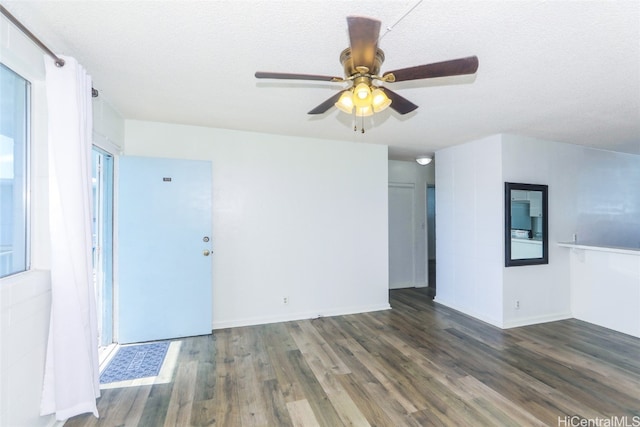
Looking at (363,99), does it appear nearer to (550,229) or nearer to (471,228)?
(471,228)

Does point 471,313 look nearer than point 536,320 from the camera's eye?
No

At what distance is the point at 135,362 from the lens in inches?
110

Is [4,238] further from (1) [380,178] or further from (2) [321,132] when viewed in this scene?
(1) [380,178]

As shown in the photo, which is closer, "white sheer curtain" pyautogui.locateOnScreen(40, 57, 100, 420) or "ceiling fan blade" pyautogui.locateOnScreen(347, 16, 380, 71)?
"ceiling fan blade" pyautogui.locateOnScreen(347, 16, 380, 71)

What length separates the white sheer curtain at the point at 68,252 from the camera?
5.96ft

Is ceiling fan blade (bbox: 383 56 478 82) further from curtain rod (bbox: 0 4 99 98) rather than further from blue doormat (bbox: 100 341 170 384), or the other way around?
blue doormat (bbox: 100 341 170 384)

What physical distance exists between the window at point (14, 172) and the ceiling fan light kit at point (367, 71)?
58.7 inches

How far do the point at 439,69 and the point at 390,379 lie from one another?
2.38 meters

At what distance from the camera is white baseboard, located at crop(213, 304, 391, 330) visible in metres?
3.65

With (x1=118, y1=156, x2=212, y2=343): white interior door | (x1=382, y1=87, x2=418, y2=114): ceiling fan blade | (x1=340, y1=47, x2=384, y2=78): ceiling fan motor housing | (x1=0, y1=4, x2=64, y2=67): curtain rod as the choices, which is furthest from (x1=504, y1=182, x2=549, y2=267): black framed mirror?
(x1=0, y1=4, x2=64, y2=67): curtain rod

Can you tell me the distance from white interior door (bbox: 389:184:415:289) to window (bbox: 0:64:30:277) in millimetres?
4884

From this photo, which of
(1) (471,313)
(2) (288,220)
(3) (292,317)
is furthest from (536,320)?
(2) (288,220)

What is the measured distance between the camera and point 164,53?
6.31 feet

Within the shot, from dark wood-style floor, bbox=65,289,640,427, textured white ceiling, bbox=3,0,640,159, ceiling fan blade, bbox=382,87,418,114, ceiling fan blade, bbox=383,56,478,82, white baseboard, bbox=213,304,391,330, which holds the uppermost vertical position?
textured white ceiling, bbox=3,0,640,159
